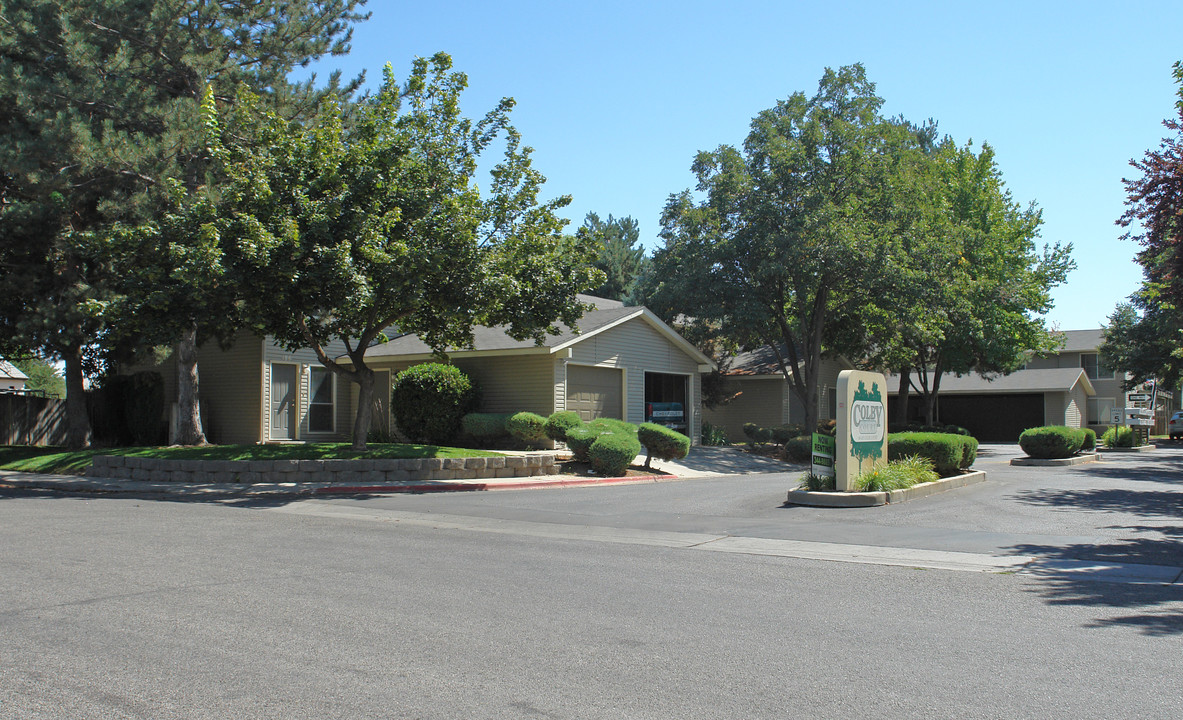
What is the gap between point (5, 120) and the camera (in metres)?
22.7

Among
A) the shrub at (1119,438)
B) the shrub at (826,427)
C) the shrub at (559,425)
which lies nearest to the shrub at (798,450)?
the shrub at (826,427)

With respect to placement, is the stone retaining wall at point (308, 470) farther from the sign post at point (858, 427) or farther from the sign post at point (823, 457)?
the sign post at point (858, 427)

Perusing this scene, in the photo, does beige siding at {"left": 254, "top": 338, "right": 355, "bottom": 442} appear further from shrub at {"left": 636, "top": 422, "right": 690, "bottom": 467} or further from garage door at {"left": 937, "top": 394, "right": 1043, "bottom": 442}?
garage door at {"left": 937, "top": 394, "right": 1043, "bottom": 442}

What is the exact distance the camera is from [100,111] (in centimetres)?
2186

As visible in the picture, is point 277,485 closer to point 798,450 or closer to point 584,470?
point 584,470

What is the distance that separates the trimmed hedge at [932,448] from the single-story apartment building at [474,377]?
9271 mm

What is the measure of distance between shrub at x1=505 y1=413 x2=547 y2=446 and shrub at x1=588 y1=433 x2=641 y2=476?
2.13 meters

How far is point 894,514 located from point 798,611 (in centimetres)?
706

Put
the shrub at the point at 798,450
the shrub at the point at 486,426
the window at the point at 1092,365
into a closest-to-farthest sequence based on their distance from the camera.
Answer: the shrub at the point at 486,426
the shrub at the point at 798,450
the window at the point at 1092,365

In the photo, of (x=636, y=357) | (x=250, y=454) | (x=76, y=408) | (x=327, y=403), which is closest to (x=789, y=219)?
(x=636, y=357)

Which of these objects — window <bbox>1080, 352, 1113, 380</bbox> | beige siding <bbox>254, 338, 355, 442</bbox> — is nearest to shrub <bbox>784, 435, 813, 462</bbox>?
beige siding <bbox>254, 338, 355, 442</bbox>

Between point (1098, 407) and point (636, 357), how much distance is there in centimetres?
3711

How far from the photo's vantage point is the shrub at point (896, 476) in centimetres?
1491

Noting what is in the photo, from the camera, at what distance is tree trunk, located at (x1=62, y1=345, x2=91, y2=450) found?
25312 millimetres
